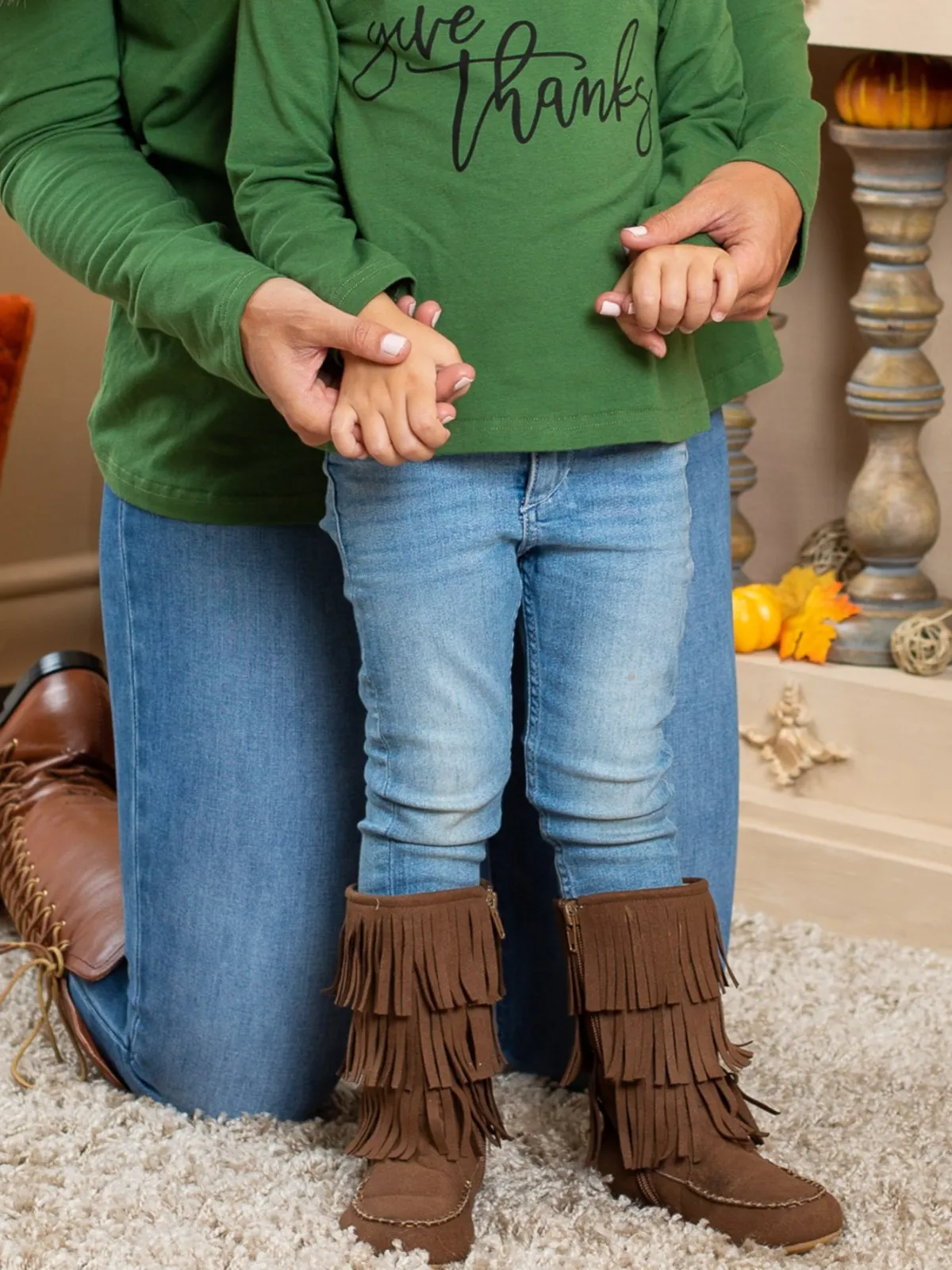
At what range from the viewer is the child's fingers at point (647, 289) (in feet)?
3.12

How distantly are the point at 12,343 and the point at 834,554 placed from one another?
97cm

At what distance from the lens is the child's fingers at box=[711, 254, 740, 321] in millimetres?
973

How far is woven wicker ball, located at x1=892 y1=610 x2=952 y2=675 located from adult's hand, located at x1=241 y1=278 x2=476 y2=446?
0.91m

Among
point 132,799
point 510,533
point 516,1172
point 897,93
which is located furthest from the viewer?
point 897,93

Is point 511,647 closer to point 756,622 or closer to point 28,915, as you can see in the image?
point 28,915

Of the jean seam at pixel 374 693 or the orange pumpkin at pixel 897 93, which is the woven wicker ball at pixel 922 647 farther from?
the jean seam at pixel 374 693

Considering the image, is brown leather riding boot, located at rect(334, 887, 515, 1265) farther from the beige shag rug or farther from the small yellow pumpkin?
the small yellow pumpkin

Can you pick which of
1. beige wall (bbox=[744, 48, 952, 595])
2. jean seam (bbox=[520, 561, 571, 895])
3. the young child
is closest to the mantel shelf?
beige wall (bbox=[744, 48, 952, 595])

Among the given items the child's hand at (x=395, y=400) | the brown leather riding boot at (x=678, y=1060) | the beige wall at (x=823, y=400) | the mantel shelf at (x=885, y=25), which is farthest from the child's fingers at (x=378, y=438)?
the beige wall at (x=823, y=400)

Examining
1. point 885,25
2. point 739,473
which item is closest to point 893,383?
point 739,473

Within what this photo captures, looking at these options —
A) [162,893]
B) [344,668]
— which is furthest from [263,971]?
[344,668]

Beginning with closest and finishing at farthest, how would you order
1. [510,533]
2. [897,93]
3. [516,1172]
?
[510,533], [516,1172], [897,93]

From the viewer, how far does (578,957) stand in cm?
106

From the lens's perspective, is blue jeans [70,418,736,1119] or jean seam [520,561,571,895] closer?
jean seam [520,561,571,895]
